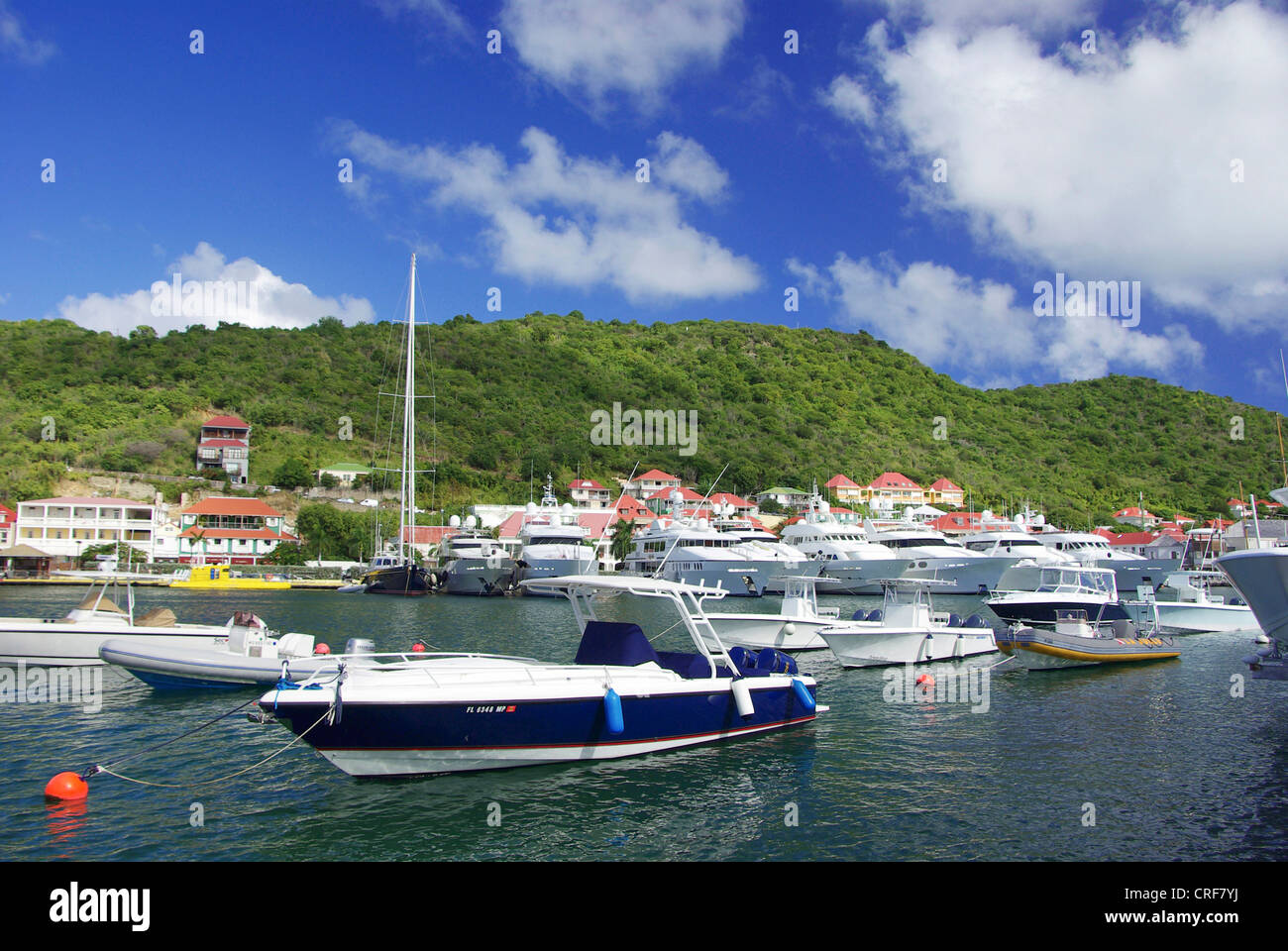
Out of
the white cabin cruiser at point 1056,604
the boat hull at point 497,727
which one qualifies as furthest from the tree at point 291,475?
the boat hull at point 497,727

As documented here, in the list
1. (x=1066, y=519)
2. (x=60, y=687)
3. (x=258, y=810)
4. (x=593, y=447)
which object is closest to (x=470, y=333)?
(x=593, y=447)

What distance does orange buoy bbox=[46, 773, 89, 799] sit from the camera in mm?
10570

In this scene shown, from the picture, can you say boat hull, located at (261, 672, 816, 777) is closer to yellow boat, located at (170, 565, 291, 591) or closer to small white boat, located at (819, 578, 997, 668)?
small white boat, located at (819, 578, 997, 668)

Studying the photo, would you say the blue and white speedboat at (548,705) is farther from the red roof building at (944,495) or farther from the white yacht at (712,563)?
the red roof building at (944,495)

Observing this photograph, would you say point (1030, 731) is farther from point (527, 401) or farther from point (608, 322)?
point (608, 322)

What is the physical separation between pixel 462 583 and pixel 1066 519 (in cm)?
9127

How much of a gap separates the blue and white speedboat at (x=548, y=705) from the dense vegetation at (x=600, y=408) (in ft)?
224

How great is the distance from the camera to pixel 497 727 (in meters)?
11.4

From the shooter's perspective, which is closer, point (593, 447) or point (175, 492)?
point (175, 492)

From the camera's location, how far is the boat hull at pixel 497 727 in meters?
10.7

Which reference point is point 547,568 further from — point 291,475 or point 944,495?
point 944,495

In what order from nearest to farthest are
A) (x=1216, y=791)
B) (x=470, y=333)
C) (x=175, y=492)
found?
1. (x=1216, y=791)
2. (x=175, y=492)
3. (x=470, y=333)

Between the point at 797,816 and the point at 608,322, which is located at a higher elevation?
the point at 608,322
